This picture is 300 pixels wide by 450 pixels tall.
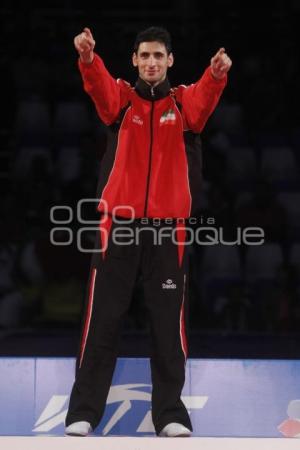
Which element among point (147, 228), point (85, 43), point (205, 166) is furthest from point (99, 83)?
point (205, 166)

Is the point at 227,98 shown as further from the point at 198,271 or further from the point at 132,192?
the point at 132,192

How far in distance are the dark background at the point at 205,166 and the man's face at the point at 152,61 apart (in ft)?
4.21

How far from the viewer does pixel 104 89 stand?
3053 mm

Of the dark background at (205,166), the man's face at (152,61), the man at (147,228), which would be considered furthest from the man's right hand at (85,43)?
the dark background at (205,166)

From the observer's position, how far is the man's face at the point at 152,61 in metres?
3.14

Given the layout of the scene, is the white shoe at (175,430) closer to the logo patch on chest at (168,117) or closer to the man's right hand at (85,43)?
the logo patch on chest at (168,117)

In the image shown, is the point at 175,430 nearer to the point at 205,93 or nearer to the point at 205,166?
the point at 205,93

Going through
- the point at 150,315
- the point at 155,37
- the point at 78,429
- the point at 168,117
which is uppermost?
the point at 155,37

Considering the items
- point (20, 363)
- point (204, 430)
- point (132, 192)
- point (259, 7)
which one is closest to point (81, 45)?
point (132, 192)

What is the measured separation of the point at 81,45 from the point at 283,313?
2.30 m

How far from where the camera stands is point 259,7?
6.00m

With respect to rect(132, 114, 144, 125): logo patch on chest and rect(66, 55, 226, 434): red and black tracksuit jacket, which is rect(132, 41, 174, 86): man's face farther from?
rect(132, 114, 144, 125): logo patch on chest

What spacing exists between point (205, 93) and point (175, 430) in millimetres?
1164

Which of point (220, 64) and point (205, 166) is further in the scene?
point (205, 166)
